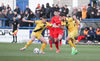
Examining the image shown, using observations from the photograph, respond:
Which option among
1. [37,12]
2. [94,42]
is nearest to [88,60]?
[94,42]

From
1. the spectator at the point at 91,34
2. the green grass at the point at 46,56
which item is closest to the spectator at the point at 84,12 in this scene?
the spectator at the point at 91,34

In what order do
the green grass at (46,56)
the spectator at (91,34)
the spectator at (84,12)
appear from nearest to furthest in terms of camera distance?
the green grass at (46,56) < the spectator at (91,34) < the spectator at (84,12)

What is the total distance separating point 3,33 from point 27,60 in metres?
20.9

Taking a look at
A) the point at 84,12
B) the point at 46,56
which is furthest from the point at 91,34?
the point at 46,56

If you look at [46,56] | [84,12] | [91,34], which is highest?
[84,12]

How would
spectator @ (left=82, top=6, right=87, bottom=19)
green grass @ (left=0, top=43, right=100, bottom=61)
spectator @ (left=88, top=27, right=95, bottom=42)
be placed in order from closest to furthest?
green grass @ (left=0, top=43, right=100, bottom=61) → spectator @ (left=88, top=27, right=95, bottom=42) → spectator @ (left=82, top=6, right=87, bottom=19)

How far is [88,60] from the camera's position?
13.7 metres

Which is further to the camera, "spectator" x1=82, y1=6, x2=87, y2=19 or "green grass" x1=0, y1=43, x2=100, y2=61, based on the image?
"spectator" x1=82, y1=6, x2=87, y2=19

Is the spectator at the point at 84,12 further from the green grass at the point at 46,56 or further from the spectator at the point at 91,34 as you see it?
the green grass at the point at 46,56

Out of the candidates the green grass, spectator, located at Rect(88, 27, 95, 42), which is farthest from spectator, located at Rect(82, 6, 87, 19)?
the green grass

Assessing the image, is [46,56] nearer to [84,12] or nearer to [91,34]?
[91,34]

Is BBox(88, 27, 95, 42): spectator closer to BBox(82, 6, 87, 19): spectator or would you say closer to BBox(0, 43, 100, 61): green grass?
BBox(82, 6, 87, 19): spectator

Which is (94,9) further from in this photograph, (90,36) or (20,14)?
(20,14)

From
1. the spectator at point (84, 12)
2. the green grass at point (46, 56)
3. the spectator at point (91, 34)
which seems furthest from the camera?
the spectator at point (84, 12)
